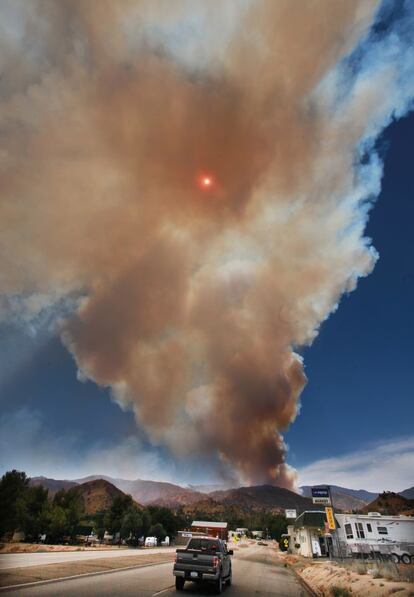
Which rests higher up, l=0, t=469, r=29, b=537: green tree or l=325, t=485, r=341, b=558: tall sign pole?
l=0, t=469, r=29, b=537: green tree

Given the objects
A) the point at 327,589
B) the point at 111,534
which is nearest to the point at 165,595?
the point at 327,589

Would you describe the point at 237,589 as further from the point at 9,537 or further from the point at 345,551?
the point at 9,537

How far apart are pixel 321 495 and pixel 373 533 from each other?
1545 cm

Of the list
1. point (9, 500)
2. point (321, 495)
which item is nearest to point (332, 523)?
point (321, 495)

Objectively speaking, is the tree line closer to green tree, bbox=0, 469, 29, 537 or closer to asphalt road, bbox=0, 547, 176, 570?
green tree, bbox=0, 469, 29, 537

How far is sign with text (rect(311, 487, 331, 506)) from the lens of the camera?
6538cm

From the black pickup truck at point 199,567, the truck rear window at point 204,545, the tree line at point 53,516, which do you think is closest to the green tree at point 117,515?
the tree line at point 53,516

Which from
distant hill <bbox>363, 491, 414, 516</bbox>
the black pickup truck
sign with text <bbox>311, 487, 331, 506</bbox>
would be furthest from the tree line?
distant hill <bbox>363, 491, 414, 516</bbox>

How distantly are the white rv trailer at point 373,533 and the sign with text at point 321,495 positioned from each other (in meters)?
6.83

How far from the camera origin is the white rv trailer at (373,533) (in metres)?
46.1

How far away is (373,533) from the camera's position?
52281 mm

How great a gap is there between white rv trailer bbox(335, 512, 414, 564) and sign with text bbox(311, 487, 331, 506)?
22.4ft

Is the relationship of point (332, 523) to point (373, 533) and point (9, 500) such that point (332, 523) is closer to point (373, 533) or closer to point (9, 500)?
point (373, 533)

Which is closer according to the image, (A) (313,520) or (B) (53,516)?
(A) (313,520)
